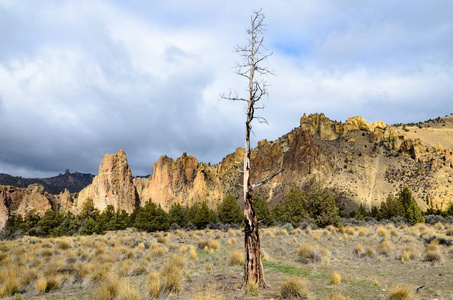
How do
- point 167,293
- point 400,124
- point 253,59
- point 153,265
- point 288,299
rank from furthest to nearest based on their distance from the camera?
point 400,124 → point 153,265 → point 253,59 → point 167,293 → point 288,299

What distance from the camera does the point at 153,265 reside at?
1301 centimetres

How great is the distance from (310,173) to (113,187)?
78.5 meters

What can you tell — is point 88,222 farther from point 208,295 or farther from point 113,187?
point 113,187

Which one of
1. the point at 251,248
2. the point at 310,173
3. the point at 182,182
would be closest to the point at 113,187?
the point at 182,182

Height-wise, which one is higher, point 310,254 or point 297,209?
point 297,209

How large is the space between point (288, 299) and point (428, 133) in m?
135

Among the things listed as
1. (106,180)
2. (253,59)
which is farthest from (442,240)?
(106,180)

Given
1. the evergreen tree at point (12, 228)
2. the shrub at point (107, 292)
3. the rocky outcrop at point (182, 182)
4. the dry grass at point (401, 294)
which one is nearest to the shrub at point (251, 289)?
the dry grass at point (401, 294)

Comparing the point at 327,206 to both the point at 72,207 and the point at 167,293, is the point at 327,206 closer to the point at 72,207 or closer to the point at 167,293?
the point at 167,293

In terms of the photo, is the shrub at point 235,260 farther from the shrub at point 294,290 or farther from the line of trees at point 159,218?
the line of trees at point 159,218

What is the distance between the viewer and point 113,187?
106 meters

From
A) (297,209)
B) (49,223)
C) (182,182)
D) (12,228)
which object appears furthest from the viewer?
(182,182)

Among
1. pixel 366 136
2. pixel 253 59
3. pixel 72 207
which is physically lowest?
pixel 72 207

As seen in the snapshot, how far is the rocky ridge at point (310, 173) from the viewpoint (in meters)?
79.9
